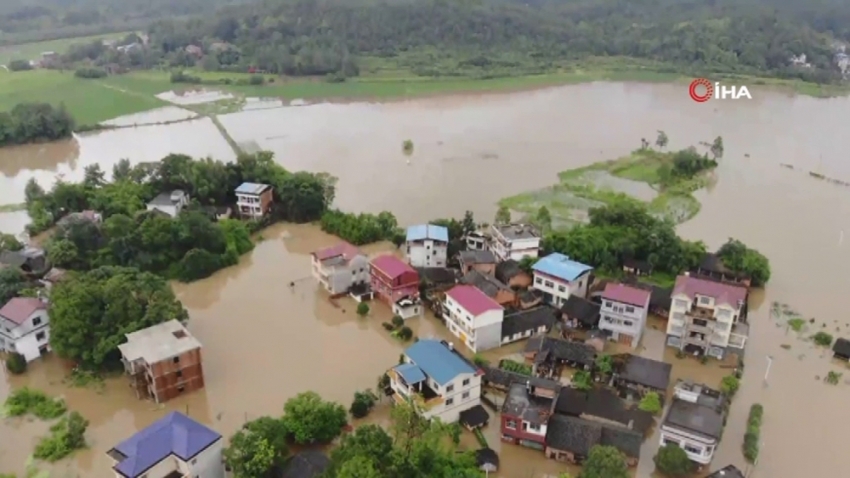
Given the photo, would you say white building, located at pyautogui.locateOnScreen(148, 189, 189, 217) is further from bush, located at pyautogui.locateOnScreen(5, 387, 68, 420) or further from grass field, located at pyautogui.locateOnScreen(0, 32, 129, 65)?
grass field, located at pyautogui.locateOnScreen(0, 32, 129, 65)

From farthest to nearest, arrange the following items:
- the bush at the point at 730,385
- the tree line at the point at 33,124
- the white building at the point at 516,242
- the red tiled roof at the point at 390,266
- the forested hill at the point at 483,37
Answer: the forested hill at the point at 483,37, the tree line at the point at 33,124, the white building at the point at 516,242, the red tiled roof at the point at 390,266, the bush at the point at 730,385

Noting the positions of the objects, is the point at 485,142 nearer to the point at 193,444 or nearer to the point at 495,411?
the point at 495,411

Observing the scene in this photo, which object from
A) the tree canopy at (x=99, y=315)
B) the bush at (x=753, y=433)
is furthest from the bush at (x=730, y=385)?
the tree canopy at (x=99, y=315)

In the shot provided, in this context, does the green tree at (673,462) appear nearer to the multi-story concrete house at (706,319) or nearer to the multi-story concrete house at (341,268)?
the multi-story concrete house at (706,319)

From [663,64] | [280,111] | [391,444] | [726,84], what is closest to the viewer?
[391,444]

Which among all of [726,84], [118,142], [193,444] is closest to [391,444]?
[193,444]

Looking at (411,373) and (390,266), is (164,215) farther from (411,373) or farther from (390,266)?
(411,373)
